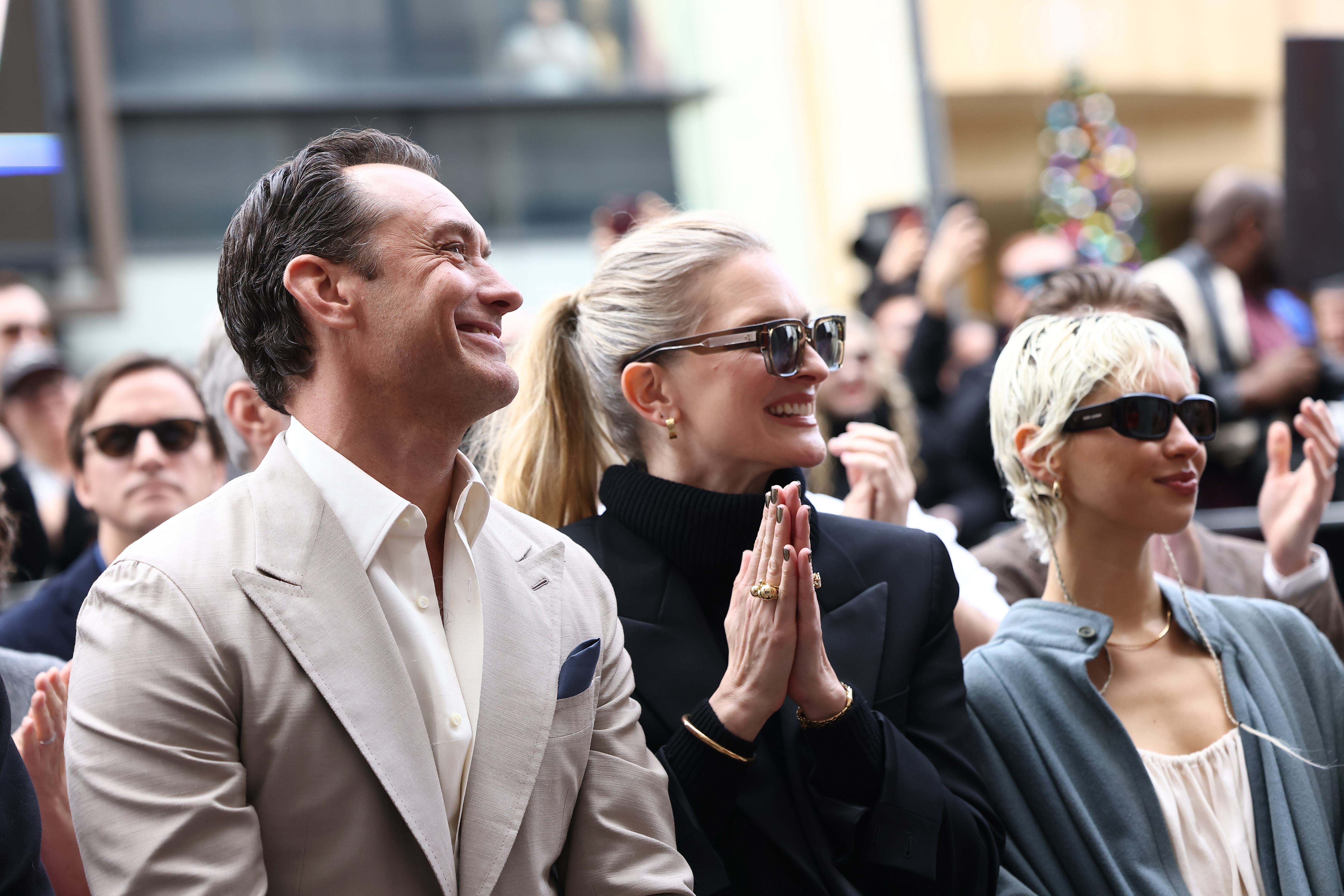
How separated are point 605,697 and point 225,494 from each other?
652 mm

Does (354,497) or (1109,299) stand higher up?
(354,497)

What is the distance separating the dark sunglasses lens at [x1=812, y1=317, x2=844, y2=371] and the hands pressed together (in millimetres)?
549

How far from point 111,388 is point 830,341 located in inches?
75.0

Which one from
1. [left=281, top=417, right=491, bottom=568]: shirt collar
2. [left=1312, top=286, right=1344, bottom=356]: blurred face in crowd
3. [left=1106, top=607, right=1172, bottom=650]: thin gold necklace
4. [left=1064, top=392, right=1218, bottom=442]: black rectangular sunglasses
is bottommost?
[left=1312, top=286, right=1344, bottom=356]: blurred face in crowd

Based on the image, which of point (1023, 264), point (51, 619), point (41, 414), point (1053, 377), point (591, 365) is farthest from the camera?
point (1023, 264)

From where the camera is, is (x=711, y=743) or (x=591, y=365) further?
(x=591, y=365)

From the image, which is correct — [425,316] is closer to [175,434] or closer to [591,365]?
[591,365]

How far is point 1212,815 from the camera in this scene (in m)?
2.48

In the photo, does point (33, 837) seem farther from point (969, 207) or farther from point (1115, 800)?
point (969, 207)

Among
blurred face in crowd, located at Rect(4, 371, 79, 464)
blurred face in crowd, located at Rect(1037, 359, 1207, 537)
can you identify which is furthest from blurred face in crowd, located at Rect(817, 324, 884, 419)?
blurred face in crowd, located at Rect(4, 371, 79, 464)

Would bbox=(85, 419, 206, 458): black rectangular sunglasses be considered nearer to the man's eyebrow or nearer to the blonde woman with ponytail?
the man's eyebrow

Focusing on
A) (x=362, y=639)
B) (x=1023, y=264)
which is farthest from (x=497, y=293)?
(x=1023, y=264)

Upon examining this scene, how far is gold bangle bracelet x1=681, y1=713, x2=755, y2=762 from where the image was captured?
7.08ft

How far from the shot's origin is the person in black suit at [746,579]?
2172 millimetres
